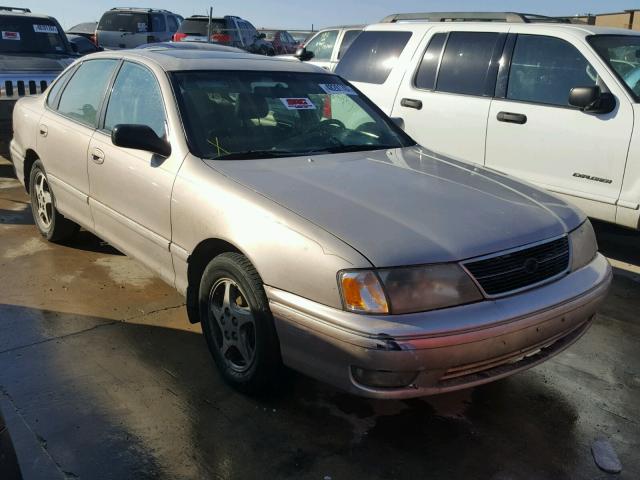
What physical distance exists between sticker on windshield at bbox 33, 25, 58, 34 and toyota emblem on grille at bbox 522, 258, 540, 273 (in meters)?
8.79

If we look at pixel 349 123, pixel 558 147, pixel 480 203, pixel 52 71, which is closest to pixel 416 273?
pixel 480 203

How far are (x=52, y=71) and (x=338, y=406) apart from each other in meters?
7.08

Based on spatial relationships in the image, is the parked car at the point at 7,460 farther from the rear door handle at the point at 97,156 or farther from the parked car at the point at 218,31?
the parked car at the point at 218,31

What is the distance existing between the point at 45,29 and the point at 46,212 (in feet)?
17.6

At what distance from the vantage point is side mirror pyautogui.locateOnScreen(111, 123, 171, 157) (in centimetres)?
347

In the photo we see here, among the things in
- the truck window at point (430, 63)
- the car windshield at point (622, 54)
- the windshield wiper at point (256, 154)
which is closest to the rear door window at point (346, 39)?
the truck window at point (430, 63)

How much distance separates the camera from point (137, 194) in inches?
147

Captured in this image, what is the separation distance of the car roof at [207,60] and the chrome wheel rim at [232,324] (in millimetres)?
1478

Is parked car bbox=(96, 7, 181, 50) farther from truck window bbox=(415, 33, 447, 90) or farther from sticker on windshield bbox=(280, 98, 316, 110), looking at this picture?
sticker on windshield bbox=(280, 98, 316, 110)

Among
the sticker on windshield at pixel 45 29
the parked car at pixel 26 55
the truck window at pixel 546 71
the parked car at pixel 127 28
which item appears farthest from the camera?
the parked car at pixel 127 28

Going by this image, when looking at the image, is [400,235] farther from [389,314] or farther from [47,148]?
[47,148]

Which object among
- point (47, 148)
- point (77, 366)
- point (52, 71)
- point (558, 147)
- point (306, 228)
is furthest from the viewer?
point (52, 71)

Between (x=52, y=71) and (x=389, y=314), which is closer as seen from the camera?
(x=389, y=314)

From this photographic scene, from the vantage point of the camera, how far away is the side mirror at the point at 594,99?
16.6ft
